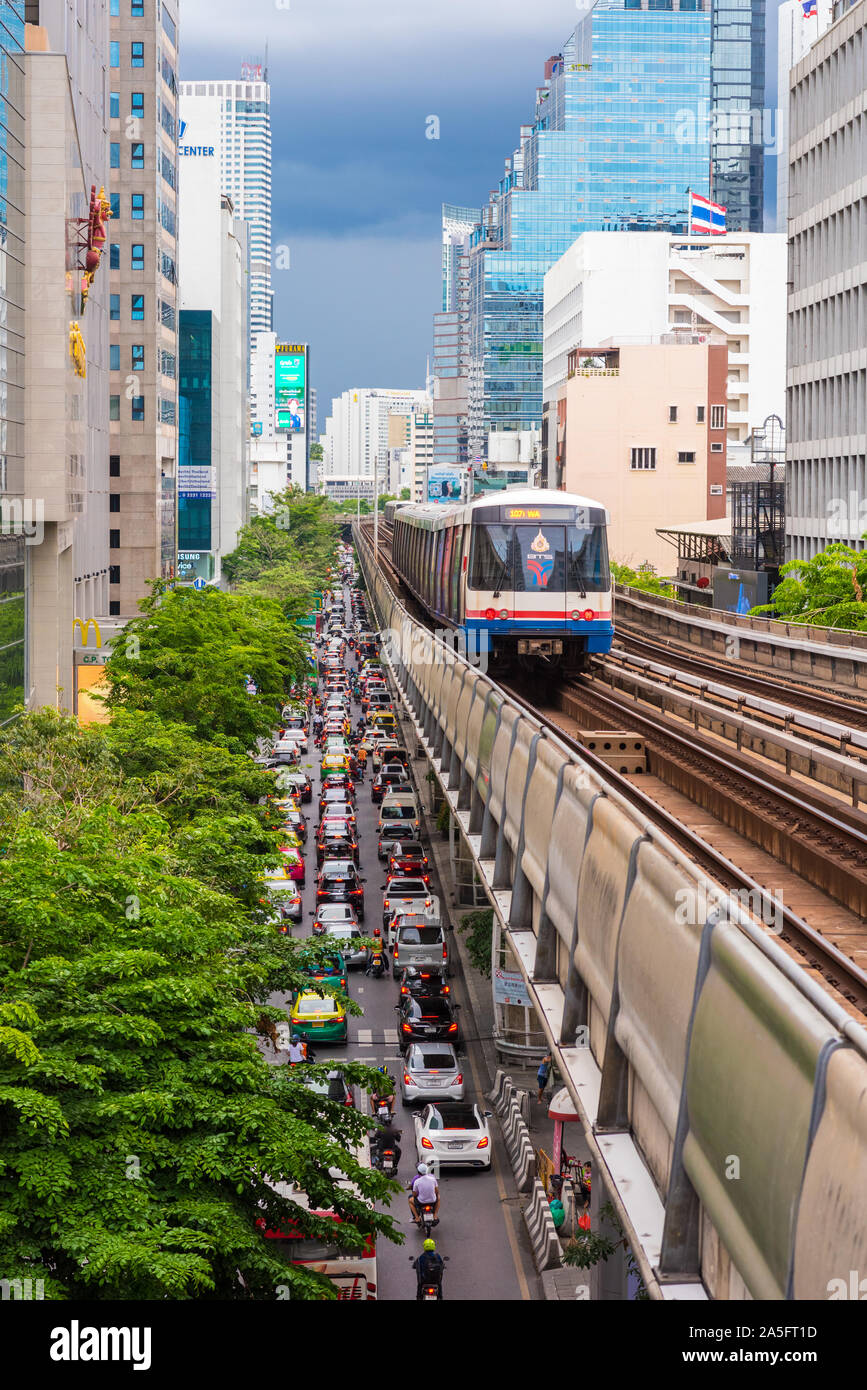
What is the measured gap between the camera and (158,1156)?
34.6 feet

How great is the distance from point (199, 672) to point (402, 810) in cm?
1825

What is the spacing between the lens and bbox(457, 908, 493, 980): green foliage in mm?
33469

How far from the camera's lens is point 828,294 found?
6269 cm

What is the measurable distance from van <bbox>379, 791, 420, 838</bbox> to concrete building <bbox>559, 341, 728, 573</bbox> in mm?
46782

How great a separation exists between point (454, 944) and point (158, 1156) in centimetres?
2744

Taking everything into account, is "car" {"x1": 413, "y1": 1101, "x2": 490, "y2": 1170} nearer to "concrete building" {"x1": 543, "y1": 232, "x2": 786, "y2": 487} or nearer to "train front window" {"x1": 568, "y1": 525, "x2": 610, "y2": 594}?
"train front window" {"x1": 568, "y1": 525, "x2": 610, "y2": 594}

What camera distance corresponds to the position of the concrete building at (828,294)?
59438mm

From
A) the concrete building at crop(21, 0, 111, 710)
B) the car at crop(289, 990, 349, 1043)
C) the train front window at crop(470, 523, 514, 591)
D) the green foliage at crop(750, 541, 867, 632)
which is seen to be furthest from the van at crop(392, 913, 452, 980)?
the green foliage at crop(750, 541, 867, 632)

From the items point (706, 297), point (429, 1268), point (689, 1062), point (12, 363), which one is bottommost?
point (429, 1268)

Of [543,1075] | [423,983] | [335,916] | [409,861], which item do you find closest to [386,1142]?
[543,1075]

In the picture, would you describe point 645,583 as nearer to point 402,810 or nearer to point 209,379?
point 402,810

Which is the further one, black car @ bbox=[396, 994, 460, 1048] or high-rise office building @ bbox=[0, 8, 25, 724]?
high-rise office building @ bbox=[0, 8, 25, 724]

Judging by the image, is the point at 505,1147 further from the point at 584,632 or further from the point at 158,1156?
the point at 158,1156

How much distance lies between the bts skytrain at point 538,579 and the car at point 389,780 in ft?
87.0
